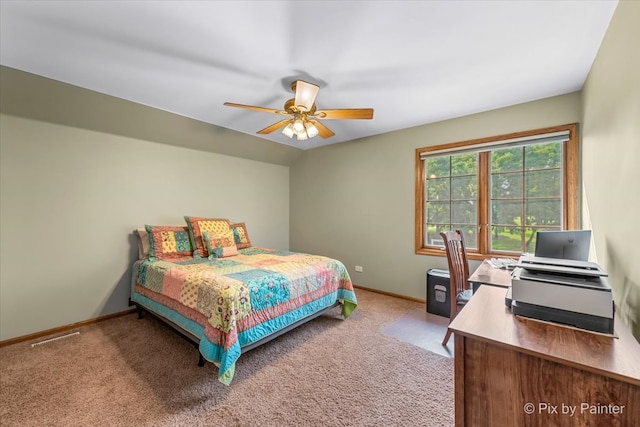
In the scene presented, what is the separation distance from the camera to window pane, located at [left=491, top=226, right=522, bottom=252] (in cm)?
290

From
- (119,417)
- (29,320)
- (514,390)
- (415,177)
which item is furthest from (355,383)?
(29,320)

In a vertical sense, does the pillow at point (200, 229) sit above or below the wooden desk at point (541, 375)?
above

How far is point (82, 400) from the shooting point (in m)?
1.70

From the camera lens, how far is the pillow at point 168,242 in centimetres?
303

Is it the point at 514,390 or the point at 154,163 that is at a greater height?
the point at 154,163

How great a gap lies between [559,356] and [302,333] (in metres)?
2.14

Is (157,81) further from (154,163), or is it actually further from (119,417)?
(119,417)

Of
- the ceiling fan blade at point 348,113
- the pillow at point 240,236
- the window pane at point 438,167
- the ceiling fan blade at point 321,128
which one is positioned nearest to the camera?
the ceiling fan blade at point 348,113

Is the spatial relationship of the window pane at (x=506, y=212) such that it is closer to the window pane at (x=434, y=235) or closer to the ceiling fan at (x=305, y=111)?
the window pane at (x=434, y=235)

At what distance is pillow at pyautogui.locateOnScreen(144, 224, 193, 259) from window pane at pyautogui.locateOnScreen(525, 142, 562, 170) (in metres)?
4.11

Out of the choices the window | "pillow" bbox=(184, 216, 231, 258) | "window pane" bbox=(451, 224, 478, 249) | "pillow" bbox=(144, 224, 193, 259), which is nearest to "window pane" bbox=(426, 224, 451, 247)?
the window

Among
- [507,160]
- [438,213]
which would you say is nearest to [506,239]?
[438,213]

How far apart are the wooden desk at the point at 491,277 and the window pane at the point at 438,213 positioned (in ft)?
4.18

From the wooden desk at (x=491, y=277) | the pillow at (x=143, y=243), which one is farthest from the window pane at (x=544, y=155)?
the pillow at (x=143, y=243)
